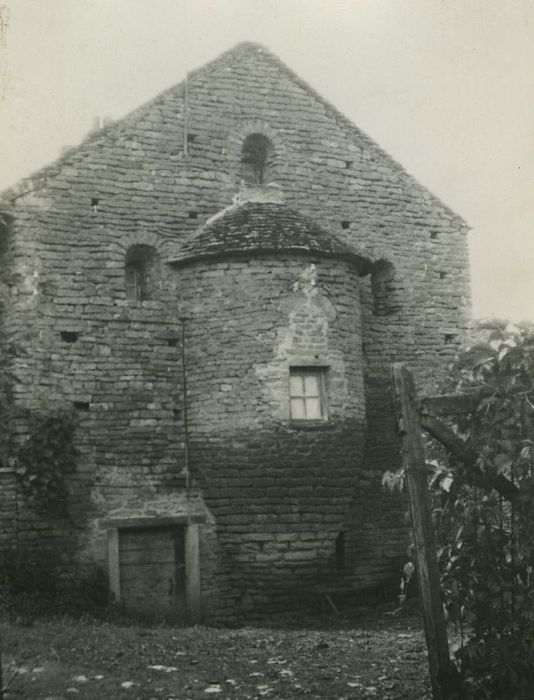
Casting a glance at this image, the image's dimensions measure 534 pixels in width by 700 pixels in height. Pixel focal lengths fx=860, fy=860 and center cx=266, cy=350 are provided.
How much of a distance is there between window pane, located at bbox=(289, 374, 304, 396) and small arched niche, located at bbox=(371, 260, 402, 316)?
277 cm

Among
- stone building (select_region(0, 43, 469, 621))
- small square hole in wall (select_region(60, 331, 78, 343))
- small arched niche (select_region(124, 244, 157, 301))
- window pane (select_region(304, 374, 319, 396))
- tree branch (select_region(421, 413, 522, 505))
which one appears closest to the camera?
tree branch (select_region(421, 413, 522, 505))

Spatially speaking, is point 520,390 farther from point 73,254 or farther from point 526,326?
point 73,254

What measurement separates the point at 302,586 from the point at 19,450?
4594mm

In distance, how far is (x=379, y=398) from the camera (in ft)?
47.3

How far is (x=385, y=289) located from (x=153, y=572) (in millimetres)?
6225

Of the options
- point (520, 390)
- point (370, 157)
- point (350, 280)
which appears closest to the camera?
point (520, 390)

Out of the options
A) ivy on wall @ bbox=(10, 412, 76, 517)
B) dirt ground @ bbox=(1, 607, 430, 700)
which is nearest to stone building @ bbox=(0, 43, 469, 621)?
ivy on wall @ bbox=(10, 412, 76, 517)

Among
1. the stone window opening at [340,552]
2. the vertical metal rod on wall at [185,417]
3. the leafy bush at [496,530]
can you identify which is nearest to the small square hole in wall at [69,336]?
the vertical metal rod on wall at [185,417]

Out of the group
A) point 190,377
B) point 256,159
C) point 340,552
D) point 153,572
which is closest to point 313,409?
point 190,377

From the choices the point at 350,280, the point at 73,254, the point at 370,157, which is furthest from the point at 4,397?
the point at 370,157

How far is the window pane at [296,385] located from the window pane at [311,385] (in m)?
0.06

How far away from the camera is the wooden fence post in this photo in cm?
648

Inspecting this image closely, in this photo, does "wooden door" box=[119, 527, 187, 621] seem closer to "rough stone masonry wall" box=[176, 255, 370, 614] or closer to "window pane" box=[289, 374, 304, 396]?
"rough stone masonry wall" box=[176, 255, 370, 614]

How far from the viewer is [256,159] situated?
14977mm
